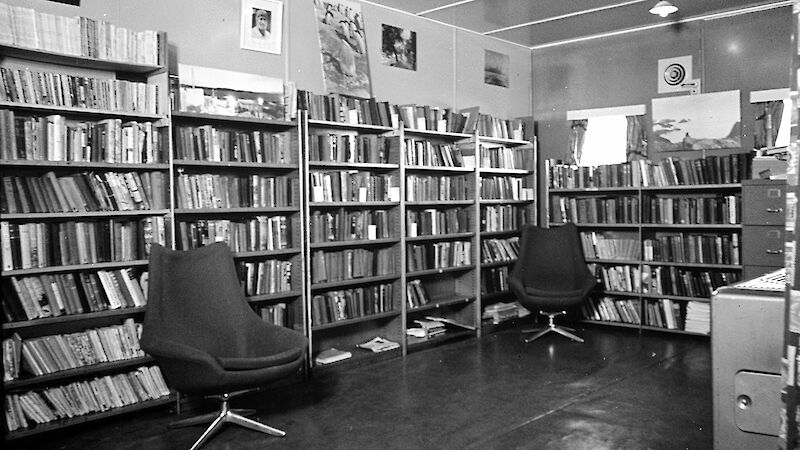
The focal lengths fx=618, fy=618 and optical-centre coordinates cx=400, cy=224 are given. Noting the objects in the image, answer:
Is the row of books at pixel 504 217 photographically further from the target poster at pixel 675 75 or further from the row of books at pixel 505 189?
the target poster at pixel 675 75

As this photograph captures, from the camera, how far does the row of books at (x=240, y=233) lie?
14.1 ft

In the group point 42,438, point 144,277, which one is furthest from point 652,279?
point 42,438

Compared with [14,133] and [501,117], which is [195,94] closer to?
[14,133]

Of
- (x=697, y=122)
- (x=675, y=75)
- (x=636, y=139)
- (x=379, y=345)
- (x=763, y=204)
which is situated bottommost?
(x=379, y=345)

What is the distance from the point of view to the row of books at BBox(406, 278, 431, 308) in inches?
231

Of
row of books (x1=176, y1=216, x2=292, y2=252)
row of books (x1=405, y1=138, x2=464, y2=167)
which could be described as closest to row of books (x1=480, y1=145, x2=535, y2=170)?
row of books (x1=405, y1=138, x2=464, y2=167)

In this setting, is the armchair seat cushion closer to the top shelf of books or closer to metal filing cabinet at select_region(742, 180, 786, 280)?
the top shelf of books

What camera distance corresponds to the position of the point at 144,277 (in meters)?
4.02

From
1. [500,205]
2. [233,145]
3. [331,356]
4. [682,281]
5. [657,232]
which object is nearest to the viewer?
[233,145]

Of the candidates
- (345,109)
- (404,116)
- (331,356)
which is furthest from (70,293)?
(404,116)

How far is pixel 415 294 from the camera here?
594 centimetres

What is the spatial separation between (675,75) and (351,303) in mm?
4279

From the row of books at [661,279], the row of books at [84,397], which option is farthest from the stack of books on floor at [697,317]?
the row of books at [84,397]

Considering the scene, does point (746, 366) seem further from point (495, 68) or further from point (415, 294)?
point (495, 68)
